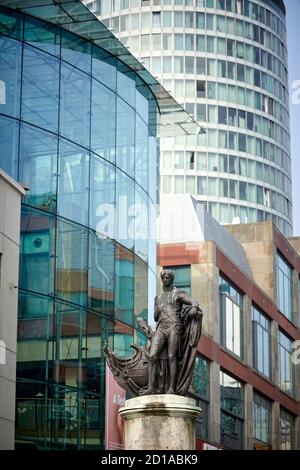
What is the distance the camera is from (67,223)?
134 ft

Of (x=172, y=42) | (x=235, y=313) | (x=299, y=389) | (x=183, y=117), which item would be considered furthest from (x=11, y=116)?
(x=172, y=42)

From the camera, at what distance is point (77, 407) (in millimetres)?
39531

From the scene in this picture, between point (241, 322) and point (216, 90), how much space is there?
268ft

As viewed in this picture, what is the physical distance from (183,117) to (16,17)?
12196 mm

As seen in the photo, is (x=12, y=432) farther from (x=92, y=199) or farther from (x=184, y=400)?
(x=184, y=400)

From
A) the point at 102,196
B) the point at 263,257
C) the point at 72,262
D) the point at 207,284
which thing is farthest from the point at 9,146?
the point at 263,257

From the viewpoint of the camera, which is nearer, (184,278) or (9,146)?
(9,146)

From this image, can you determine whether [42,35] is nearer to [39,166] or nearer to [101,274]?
[39,166]

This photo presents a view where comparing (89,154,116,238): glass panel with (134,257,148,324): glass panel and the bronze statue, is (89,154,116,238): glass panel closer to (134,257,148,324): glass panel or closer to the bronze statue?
(134,257,148,324): glass panel

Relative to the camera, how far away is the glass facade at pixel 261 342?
67.2 metres

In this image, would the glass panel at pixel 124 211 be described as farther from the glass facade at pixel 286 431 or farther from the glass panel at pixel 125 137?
the glass facade at pixel 286 431

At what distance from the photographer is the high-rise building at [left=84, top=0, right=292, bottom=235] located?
14188 cm

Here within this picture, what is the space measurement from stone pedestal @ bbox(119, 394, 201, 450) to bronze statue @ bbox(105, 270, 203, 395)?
533 millimetres

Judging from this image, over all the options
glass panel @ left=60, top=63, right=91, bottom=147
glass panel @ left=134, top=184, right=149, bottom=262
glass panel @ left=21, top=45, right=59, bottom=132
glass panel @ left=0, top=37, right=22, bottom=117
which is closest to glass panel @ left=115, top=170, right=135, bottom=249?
glass panel @ left=134, top=184, right=149, bottom=262
